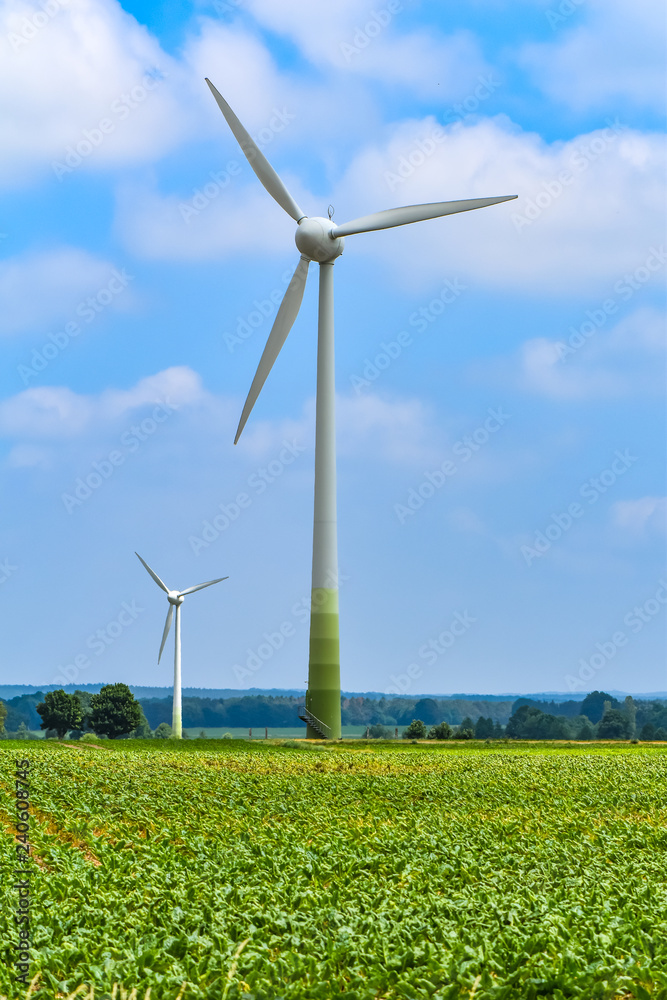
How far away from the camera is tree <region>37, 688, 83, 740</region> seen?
357 feet

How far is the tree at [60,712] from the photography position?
357 ft

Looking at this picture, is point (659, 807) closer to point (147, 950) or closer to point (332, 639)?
point (147, 950)

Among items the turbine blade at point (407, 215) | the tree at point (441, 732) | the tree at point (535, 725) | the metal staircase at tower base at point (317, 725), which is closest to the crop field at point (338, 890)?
the metal staircase at tower base at point (317, 725)

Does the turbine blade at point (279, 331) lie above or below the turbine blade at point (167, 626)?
above

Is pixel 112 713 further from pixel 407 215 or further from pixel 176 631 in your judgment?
pixel 407 215

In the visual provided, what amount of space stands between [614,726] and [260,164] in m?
51.3

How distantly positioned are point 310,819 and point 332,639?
35.5 meters

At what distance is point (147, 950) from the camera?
32.9 feet

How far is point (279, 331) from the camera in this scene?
51688 mm

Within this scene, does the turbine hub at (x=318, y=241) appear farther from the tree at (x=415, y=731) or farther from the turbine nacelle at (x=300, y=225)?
the tree at (x=415, y=731)

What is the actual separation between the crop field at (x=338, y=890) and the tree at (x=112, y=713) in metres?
85.1

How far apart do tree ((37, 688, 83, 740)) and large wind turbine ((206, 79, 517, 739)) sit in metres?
62.2

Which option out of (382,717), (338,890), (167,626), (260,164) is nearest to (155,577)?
(167,626)

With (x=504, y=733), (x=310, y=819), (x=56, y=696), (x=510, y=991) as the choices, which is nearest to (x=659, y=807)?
(x=310, y=819)
